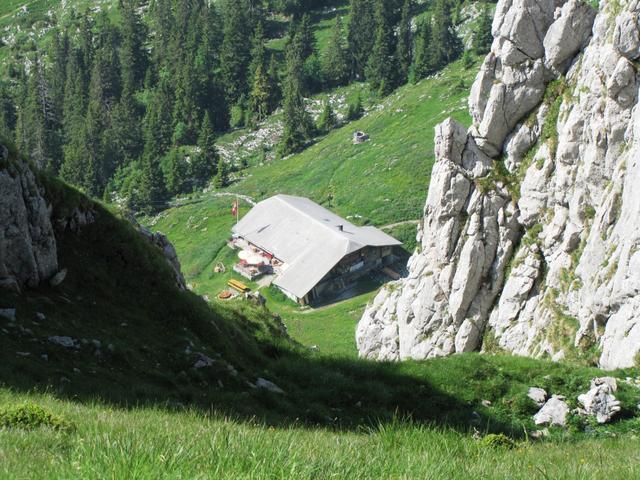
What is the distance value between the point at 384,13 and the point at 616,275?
158 m

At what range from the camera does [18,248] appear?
2277 centimetres

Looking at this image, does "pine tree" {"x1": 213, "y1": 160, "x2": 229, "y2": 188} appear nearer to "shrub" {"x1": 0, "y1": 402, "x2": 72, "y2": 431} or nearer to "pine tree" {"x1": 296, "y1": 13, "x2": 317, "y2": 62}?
"pine tree" {"x1": 296, "y1": 13, "x2": 317, "y2": 62}

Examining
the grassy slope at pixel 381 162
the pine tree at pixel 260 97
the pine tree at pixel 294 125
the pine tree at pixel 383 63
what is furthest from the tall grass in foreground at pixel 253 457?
the pine tree at pixel 260 97

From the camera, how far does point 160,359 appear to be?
896 inches

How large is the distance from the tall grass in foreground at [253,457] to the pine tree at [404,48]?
154616 millimetres

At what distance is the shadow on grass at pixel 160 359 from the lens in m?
19.3

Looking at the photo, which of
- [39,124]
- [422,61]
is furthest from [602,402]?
[39,124]

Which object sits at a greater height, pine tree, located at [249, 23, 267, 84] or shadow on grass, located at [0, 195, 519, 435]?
shadow on grass, located at [0, 195, 519, 435]

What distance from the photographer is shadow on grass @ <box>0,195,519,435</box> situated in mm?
19281

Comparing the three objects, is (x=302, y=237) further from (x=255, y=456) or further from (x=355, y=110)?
(x=255, y=456)

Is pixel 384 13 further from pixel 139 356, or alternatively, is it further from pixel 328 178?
pixel 139 356

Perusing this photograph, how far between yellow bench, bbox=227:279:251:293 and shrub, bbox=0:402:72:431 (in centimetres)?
7462

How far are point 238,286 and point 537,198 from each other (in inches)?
2050

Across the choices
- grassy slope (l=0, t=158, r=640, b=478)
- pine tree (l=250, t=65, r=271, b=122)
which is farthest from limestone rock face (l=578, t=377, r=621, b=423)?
pine tree (l=250, t=65, r=271, b=122)
